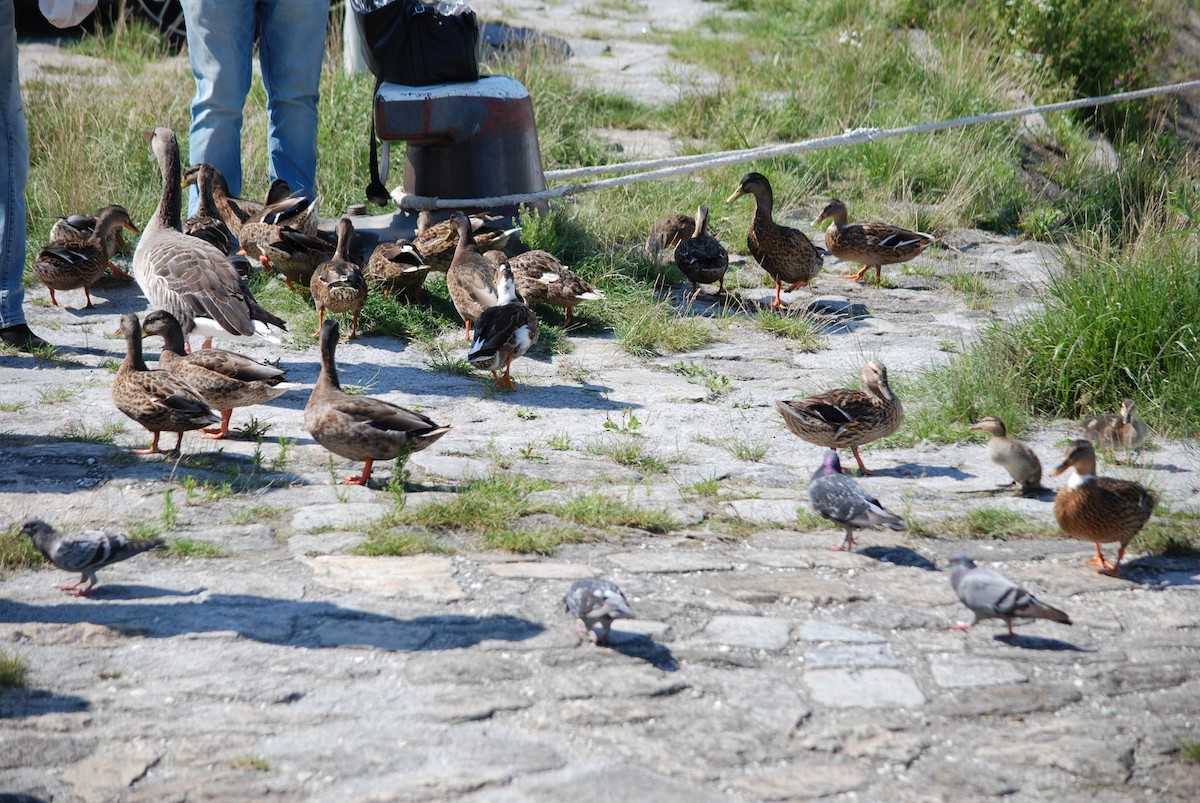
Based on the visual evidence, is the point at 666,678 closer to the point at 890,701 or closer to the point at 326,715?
the point at 890,701

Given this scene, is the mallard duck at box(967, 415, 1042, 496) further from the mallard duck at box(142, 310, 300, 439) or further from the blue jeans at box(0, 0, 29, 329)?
the blue jeans at box(0, 0, 29, 329)

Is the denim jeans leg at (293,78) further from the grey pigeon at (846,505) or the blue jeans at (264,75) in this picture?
the grey pigeon at (846,505)

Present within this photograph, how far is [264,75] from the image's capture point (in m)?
9.48

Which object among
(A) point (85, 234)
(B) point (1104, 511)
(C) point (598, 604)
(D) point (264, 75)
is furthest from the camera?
(D) point (264, 75)

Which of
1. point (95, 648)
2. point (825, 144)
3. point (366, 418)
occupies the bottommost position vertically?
point (95, 648)

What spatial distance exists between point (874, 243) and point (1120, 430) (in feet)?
12.3

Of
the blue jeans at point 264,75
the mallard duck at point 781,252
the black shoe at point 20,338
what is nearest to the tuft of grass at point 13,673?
the black shoe at point 20,338

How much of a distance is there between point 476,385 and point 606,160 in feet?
17.3

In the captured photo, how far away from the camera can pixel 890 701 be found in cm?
404

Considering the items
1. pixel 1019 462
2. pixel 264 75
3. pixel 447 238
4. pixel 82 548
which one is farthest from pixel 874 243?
pixel 82 548

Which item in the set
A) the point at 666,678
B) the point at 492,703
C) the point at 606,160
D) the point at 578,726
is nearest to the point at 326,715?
the point at 492,703

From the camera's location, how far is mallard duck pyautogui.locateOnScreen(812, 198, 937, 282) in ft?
31.6

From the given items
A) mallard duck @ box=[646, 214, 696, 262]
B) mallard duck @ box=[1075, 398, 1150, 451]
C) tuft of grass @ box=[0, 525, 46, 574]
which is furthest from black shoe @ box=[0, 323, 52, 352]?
mallard duck @ box=[1075, 398, 1150, 451]

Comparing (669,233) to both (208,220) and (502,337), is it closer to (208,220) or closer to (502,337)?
(502,337)
